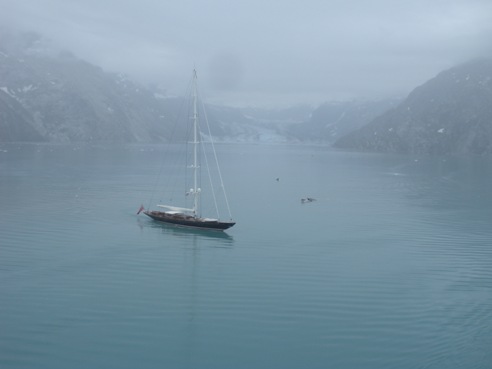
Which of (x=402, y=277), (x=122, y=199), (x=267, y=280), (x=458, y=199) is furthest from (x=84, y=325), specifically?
(x=458, y=199)

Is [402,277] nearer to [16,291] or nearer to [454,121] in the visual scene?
[16,291]

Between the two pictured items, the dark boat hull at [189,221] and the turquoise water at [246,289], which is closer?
the turquoise water at [246,289]

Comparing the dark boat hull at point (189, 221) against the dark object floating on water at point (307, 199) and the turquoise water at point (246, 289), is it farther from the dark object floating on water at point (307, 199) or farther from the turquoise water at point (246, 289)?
the dark object floating on water at point (307, 199)

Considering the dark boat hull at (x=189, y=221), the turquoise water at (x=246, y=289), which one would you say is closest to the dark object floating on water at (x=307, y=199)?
the turquoise water at (x=246, y=289)

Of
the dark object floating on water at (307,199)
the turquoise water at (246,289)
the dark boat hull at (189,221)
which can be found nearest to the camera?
the turquoise water at (246,289)

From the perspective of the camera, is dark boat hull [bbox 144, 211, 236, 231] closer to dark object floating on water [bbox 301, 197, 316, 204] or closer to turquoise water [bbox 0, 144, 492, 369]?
turquoise water [bbox 0, 144, 492, 369]

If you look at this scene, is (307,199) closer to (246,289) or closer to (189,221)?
(189,221)

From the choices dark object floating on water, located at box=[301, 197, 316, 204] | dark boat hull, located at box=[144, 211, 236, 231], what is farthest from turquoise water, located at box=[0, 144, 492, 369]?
dark object floating on water, located at box=[301, 197, 316, 204]
